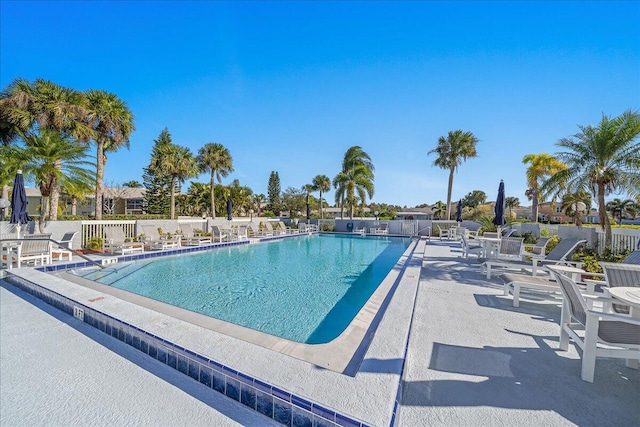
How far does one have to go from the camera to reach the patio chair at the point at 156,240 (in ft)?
33.6

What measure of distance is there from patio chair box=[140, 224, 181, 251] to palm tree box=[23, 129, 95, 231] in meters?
2.84

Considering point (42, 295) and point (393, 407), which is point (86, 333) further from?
point (393, 407)

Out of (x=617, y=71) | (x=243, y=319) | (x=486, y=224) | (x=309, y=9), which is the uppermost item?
(x=309, y=9)

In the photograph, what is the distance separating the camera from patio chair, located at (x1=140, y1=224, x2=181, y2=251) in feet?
33.6

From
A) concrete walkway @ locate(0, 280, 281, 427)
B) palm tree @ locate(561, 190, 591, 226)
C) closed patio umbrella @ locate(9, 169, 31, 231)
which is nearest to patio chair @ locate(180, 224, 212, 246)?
closed patio umbrella @ locate(9, 169, 31, 231)

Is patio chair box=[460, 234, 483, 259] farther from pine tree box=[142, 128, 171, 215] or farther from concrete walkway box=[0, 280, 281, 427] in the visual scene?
pine tree box=[142, 128, 171, 215]

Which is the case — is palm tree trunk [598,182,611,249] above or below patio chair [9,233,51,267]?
above

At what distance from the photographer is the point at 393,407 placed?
5.65 feet

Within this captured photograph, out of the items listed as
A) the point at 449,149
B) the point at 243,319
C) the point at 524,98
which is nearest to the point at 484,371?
the point at 243,319

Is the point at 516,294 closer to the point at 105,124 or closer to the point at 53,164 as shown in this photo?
the point at 53,164

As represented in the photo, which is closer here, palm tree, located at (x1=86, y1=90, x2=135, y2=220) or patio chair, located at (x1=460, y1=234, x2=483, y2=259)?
patio chair, located at (x1=460, y1=234, x2=483, y2=259)

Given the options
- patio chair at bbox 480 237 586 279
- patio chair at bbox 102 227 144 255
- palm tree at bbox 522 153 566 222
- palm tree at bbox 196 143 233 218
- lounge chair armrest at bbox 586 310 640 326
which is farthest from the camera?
palm tree at bbox 196 143 233 218

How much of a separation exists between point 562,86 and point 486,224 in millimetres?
7365

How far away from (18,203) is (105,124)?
725 centimetres
